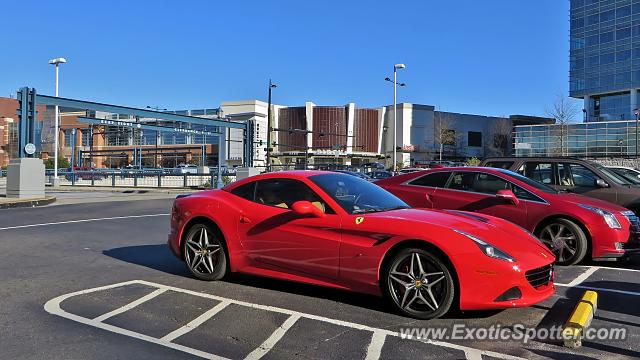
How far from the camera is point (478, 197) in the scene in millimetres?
7852

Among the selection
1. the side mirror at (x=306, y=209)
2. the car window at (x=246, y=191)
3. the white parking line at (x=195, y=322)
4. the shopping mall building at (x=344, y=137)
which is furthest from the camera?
the shopping mall building at (x=344, y=137)

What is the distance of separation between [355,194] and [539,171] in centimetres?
523

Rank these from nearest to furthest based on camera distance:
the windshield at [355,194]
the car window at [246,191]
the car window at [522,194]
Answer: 1. the windshield at [355,194]
2. the car window at [246,191]
3. the car window at [522,194]

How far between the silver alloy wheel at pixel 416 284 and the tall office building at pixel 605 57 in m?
94.3

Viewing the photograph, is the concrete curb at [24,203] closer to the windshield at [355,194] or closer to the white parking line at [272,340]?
the windshield at [355,194]

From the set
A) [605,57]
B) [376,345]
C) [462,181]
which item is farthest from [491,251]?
[605,57]

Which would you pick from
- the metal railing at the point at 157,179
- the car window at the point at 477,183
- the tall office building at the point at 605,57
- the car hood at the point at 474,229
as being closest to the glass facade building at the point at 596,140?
the tall office building at the point at 605,57

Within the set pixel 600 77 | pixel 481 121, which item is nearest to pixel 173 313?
pixel 600 77

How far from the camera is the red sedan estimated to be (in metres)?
7.07

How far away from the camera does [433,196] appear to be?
8273 millimetres

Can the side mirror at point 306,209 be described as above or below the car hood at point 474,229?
above

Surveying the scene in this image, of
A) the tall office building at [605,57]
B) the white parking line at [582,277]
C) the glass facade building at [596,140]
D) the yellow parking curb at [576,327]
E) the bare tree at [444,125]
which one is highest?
the tall office building at [605,57]

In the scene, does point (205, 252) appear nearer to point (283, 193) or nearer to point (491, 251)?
point (283, 193)

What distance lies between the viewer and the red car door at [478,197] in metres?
7.64
